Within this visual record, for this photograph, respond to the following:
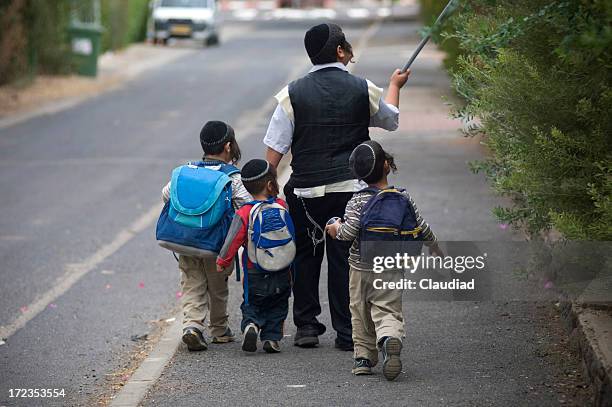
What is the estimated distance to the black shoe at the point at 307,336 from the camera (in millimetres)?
6918

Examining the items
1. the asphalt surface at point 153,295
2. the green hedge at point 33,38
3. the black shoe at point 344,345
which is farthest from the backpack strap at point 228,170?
the green hedge at point 33,38

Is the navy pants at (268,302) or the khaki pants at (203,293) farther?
the khaki pants at (203,293)

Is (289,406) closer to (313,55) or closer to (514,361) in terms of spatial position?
(514,361)

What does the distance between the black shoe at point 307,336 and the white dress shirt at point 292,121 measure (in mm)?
859

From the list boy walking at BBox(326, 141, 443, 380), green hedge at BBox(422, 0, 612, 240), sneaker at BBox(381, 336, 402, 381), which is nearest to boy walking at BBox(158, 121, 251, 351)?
boy walking at BBox(326, 141, 443, 380)

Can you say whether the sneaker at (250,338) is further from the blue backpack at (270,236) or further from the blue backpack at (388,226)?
the blue backpack at (388,226)

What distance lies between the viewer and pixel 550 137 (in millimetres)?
6184

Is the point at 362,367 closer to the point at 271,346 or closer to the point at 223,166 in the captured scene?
the point at 271,346

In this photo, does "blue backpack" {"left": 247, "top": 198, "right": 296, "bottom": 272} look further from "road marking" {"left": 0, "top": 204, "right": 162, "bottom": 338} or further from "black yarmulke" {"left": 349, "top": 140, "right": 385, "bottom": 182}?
"road marking" {"left": 0, "top": 204, "right": 162, "bottom": 338}

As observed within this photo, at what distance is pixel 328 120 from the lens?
258 inches

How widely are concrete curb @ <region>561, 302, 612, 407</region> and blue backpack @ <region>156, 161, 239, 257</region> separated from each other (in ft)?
6.92

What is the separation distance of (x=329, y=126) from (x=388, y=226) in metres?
0.85

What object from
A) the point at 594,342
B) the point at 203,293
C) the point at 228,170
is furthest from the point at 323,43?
the point at 594,342

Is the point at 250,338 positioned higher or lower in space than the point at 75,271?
higher
